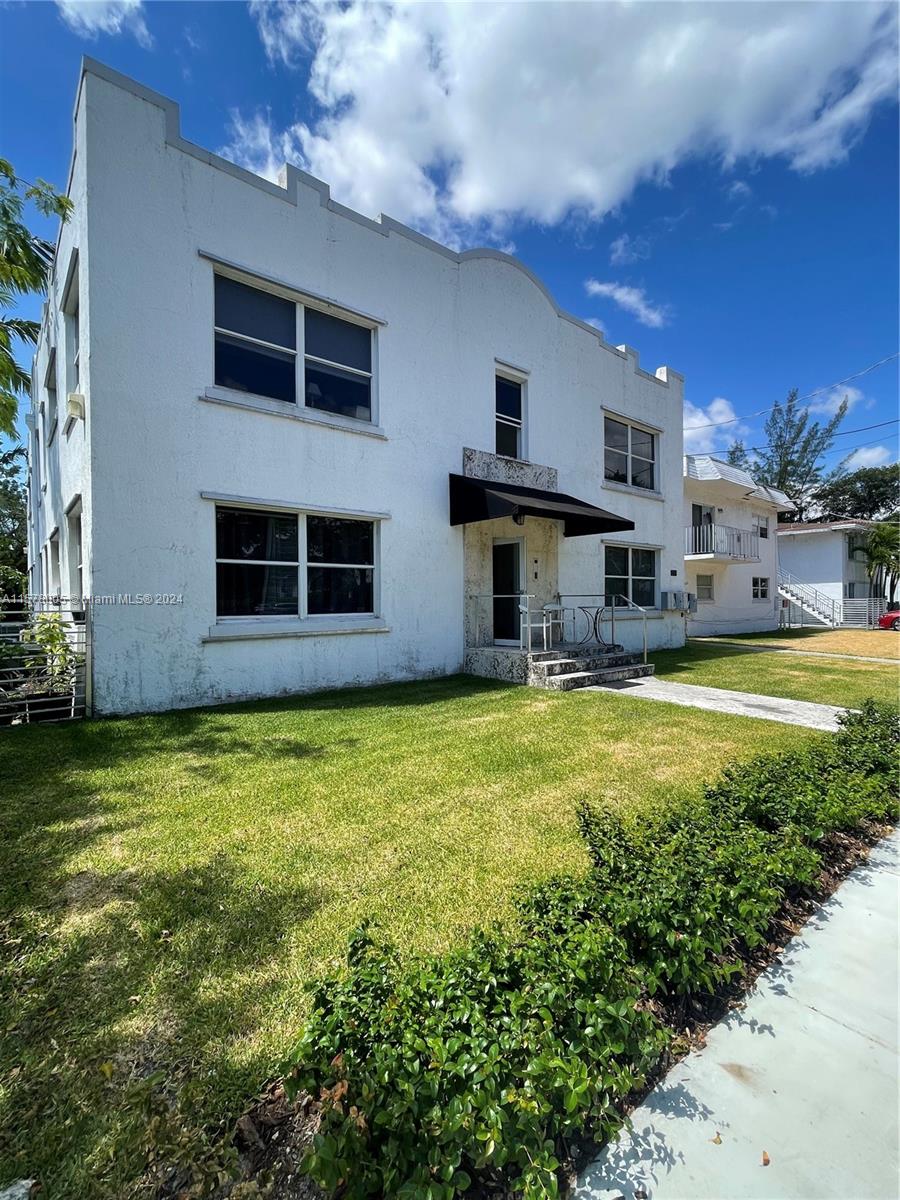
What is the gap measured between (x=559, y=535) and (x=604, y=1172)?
36.6 feet

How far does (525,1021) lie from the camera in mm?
1650

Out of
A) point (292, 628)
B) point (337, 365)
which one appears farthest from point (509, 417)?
point (292, 628)

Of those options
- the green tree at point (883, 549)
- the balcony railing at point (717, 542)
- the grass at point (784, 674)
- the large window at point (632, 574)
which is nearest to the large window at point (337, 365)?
the large window at point (632, 574)

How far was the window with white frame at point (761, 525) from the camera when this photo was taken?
23.9 metres

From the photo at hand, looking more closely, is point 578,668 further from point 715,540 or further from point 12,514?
point 12,514

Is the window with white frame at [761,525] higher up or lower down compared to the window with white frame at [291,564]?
higher up

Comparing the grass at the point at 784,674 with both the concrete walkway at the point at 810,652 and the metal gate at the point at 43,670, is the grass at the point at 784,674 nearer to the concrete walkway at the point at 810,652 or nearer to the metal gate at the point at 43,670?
the concrete walkway at the point at 810,652

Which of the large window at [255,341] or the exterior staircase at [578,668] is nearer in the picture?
the large window at [255,341]

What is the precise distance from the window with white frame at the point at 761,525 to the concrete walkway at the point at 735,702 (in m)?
18.3

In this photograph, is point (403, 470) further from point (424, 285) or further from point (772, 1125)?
point (772, 1125)

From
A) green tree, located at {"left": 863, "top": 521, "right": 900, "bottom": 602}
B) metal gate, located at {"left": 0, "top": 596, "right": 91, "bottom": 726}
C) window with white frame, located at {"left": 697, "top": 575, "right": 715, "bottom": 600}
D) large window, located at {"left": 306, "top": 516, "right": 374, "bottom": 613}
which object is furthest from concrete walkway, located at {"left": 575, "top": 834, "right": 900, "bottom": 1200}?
green tree, located at {"left": 863, "top": 521, "right": 900, "bottom": 602}

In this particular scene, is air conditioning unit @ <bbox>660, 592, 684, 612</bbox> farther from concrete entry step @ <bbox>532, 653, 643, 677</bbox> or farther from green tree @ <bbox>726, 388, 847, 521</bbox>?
green tree @ <bbox>726, 388, 847, 521</bbox>

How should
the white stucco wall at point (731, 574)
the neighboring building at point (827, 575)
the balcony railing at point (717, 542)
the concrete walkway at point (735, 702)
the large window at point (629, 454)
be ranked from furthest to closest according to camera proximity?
the neighboring building at point (827, 575), the white stucco wall at point (731, 574), the balcony railing at point (717, 542), the large window at point (629, 454), the concrete walkway at point (735, 702)

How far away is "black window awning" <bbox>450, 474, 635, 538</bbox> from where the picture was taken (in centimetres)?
910
